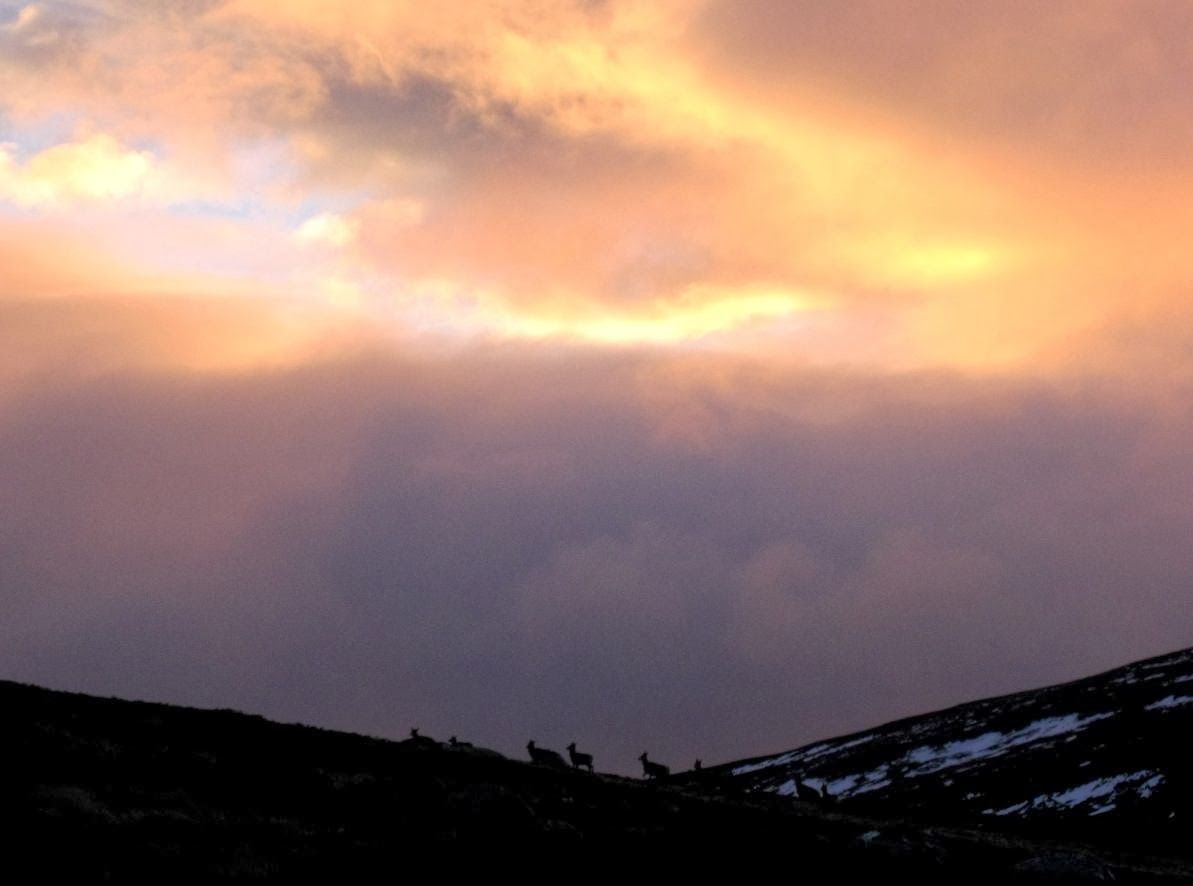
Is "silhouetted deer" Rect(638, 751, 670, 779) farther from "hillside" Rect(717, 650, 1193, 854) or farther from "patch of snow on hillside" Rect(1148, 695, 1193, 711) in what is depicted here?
"patch of snow on hillside" Rect(1148, 695, 1193, 711)

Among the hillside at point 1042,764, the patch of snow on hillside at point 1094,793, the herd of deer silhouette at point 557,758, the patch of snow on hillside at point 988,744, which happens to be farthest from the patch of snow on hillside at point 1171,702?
the herd of deer silhouette at point 557,758

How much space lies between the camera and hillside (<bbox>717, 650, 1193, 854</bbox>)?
220 ft

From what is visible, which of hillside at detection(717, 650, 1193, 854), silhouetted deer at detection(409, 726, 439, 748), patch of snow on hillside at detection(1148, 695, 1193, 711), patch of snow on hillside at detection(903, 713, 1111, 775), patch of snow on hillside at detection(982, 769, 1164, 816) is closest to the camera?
silhouetted deer at detection(409, 726, 439, 748)

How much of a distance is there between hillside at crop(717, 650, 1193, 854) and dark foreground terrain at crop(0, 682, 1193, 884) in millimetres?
25909

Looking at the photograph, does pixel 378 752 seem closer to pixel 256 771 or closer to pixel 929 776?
pixel 256 771

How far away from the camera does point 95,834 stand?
79.1 ft

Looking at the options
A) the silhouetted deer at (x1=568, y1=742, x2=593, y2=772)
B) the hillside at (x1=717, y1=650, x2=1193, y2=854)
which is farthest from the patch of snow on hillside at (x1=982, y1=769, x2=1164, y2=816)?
the silhouetted deer at (x1=568, y1=742, x2=593, y2=772)

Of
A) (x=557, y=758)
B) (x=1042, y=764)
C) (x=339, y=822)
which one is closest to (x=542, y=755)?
(x=557, y=758)

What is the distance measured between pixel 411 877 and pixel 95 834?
20.0 feet

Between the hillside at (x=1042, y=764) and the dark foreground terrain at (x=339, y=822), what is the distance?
2591 cm

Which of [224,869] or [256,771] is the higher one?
[256,771]

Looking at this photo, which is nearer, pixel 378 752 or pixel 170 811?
pixel 170 811

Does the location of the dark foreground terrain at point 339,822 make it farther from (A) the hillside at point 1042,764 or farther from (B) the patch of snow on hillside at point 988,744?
(B) the patch of snow on hillside at point 988,744

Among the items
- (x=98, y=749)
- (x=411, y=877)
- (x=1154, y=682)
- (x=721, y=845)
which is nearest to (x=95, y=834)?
(x=411, y=877)
